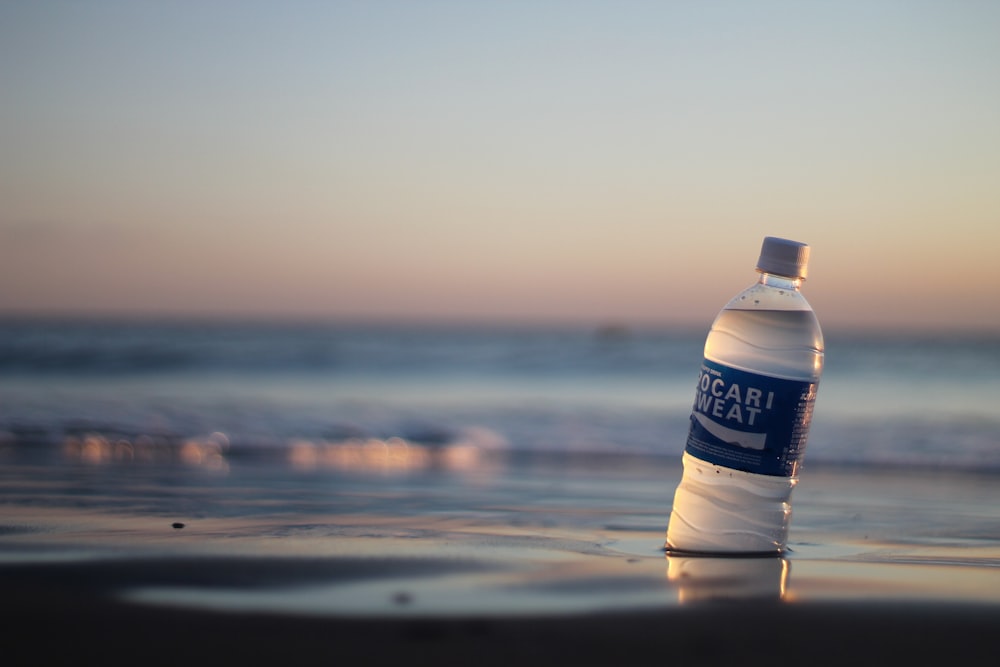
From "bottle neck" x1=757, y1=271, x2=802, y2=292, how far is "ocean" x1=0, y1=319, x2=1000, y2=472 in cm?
319

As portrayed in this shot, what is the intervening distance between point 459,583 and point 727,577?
68 cm

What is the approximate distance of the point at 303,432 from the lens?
697 cm

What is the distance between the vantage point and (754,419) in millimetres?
2570

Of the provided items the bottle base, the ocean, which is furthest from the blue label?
the ocean

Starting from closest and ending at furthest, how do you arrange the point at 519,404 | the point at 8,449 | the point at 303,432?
the point at 8,449 → the point at 303,432 → the point at 519,404

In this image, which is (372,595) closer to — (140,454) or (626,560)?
(626,560)

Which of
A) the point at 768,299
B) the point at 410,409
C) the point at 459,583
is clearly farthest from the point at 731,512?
the point at 410,409

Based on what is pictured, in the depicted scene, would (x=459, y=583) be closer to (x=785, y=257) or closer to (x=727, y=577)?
(x=727, y=577)

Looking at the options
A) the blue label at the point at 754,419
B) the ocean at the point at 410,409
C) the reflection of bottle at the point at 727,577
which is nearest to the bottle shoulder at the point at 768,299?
the blue label at the point at 754,419

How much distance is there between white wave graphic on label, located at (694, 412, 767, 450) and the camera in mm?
2574

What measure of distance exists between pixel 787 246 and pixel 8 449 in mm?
4909

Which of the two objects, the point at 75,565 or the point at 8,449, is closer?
the point at 75,565

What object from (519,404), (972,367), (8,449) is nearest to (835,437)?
(519,404)

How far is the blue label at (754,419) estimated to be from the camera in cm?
257
